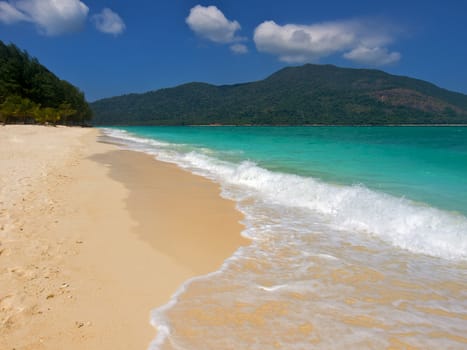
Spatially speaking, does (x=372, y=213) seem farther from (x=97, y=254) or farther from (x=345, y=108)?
(x=345, y=108)

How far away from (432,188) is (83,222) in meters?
11.1

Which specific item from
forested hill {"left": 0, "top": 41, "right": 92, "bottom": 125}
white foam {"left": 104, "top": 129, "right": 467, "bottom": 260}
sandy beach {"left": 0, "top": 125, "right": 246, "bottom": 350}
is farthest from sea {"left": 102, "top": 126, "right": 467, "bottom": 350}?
forested hill {"left": 0, "top": 41, "right": 92, "bottom": 125}

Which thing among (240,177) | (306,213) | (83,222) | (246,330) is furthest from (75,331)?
(240,177)

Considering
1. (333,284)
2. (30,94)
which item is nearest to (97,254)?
(333,284)

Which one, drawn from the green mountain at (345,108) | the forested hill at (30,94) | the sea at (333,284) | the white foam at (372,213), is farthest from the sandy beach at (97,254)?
the green mountain at (345,108)

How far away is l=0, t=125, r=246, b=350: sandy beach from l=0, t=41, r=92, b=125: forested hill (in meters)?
58.5

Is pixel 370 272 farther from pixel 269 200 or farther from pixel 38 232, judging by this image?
pixel 38 232

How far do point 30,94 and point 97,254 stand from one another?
286 ft

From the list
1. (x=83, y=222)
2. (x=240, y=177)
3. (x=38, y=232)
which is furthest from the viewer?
(x=240, y=177)

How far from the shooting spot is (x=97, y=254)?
4.54m

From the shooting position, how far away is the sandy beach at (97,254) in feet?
9.33

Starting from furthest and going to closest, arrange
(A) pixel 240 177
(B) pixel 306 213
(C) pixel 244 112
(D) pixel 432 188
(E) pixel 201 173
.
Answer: (C) pixel 244 112, (E) pixel 201 173, (A) pixel 240 177, (D) pixel 432 188, (B) pixel 306 213

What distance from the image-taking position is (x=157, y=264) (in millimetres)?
4379

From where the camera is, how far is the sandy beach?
2.84 metres
